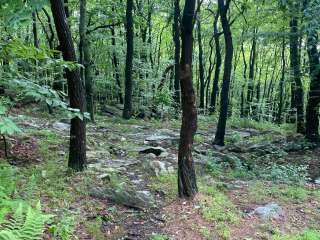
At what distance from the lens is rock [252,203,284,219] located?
683cm

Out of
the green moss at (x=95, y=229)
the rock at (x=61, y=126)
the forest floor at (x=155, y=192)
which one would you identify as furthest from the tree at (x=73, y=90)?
the rock at (x=61, y=126)

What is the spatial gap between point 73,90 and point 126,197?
2.46 meters

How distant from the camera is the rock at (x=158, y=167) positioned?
331 inches

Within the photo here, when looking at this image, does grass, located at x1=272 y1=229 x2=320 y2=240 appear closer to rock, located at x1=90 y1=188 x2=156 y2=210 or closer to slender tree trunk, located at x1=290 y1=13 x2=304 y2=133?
rock, located at x1=90 y1=188 x2=156 y2=210

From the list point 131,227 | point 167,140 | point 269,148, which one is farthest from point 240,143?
point 131,227

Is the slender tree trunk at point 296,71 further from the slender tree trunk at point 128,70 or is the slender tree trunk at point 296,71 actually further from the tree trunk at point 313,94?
the slender tree trunk at point 128,70

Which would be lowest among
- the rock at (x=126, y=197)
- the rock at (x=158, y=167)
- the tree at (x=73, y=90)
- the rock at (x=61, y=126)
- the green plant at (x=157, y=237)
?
the green plant at (x=157, y=237)

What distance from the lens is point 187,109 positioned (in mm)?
6953

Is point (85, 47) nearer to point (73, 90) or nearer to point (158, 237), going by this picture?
point (73, 90)

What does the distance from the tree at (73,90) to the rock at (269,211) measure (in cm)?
377

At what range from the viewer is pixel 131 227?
5.98 m

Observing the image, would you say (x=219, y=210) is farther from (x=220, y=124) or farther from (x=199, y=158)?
(x=220, y=124)

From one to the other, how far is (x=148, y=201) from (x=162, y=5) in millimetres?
18573

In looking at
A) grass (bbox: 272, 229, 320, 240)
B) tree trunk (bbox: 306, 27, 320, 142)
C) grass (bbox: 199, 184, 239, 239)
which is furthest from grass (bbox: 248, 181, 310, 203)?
tree trunk (bbox: 306, 27, 320, 142)
